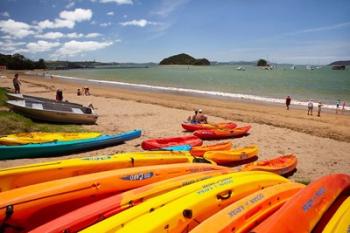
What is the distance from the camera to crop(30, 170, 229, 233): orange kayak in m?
3.98

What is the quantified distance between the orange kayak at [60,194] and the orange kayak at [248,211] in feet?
6.15

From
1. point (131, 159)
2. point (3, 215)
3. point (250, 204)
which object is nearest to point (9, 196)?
point (3, 215)

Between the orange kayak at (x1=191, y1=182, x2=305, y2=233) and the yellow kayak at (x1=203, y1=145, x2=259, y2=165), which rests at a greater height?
the orange kayak at (x1=191, y1=182, x2=305, y2=233)

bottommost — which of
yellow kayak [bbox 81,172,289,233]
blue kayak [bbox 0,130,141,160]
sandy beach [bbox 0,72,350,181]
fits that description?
sandy beach [bbox 0,72,350,181]

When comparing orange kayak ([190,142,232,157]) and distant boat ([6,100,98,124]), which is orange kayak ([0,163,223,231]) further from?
Answer: distant boat ([6,100,98,124])

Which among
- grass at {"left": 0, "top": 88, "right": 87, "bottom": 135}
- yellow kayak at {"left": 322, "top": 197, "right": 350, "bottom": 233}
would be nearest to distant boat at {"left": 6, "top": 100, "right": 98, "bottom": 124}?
grass at {"left": 0, "top": 88, "right": 87, "bottom": 135}

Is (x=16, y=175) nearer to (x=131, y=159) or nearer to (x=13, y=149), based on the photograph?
(x=131, y=159)

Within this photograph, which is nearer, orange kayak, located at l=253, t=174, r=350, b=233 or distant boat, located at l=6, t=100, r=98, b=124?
orange kayak, located at l=253, t=174, r=350, b=233

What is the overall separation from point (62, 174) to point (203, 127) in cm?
905

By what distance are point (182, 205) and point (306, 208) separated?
6.00ft

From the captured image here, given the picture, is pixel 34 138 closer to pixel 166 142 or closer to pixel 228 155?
pixel 166 142

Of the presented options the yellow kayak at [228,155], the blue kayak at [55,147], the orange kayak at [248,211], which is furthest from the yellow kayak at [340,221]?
the blue kayak at [55,147]

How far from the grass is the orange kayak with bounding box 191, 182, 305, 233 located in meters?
10.4

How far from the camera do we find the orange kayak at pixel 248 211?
13.1ft
